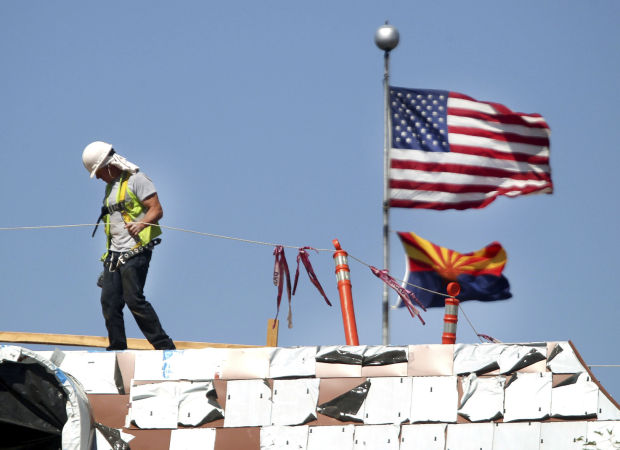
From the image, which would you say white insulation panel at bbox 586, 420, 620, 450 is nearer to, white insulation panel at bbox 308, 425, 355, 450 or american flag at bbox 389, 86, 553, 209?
white insulation panel at bbox 308, 425, 355, 450

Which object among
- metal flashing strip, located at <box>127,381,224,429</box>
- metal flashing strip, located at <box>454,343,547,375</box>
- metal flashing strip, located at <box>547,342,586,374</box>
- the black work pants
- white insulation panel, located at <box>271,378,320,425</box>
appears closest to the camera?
metal flashing strip, located at <box>547,342,586,374</box>

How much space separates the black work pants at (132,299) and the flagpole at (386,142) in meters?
4.02

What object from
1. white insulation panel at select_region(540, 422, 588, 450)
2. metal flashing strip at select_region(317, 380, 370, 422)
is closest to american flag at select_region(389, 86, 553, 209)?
metal flashing strip at select_region(317, 380, 370, 422)

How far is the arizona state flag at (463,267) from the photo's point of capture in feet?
49.6

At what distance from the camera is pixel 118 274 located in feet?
34.7

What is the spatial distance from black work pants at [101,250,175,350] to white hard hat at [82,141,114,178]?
77cm

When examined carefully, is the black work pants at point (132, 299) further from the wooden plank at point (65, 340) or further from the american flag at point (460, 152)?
the american flag at point (460, 152)

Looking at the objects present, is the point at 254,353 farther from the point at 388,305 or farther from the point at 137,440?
the point at 388,305

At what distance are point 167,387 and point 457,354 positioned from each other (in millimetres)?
2289

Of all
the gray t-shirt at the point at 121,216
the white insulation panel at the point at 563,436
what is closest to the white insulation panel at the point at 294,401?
the white insulation panel at the point at 563,436

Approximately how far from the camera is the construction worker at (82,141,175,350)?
10453mm

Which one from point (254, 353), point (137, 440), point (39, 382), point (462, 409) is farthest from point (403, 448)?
point (39, 382)

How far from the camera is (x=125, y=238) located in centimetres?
1055

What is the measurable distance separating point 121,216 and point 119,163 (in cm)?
46
